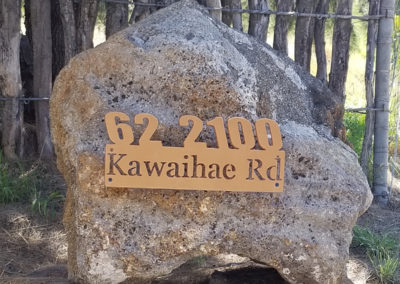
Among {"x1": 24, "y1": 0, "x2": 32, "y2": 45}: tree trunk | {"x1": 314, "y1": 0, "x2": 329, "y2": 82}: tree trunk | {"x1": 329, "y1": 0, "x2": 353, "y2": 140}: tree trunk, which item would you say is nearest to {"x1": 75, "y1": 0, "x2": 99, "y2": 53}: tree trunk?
{"x1": 24, "y1": 0, "x2": 32, "y2": 45}: tree trunk

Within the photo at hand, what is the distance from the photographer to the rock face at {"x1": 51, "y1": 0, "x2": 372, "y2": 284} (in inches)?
87.9

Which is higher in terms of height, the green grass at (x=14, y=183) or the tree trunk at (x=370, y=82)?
the tree trunk at (x=370, y=82)

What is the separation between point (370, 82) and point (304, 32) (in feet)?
1.88

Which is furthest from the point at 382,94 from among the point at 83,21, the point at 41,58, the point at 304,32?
the point at 41,58

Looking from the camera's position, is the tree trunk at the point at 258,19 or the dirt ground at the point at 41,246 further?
the tree trunk at the point at 258,19

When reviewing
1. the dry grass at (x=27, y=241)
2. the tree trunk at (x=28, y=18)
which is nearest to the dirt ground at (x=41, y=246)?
the dry grass at (x=27, y=241)

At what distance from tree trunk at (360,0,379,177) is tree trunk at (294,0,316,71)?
0.39 metres

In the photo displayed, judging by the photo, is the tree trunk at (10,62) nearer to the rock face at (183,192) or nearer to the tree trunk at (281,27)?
the rock face at (183,192)

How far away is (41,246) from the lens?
3.41 meters

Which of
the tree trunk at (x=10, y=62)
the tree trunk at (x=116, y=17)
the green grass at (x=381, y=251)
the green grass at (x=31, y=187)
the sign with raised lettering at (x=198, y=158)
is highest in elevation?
the tree trunk at (x=116, y=17)

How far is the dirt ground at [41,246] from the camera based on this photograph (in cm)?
289

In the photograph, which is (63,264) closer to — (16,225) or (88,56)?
(16,225)

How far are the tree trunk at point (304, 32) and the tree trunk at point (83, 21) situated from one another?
4.44 ft

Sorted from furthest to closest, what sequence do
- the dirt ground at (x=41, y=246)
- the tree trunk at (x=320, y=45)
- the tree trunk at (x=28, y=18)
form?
1. the tree trunk at (x=28, y=18)
2. the tree trunk at (x=320, y=45)
3. the dirt ground at (x=41, y=246)
